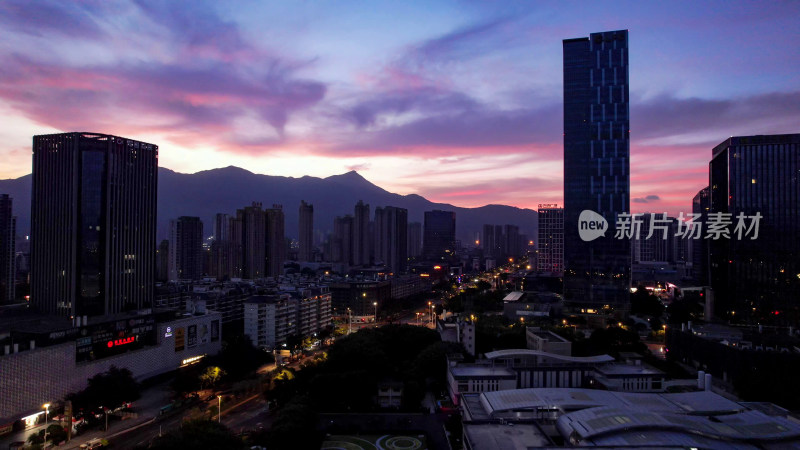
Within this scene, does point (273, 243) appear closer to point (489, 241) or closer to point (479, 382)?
point (479, 382)

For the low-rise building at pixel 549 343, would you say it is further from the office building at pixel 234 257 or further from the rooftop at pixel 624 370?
the office building at pixel 234 257

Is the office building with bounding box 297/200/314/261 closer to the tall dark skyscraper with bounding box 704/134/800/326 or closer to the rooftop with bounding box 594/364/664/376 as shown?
the tall dark skyscraper with bounding box 704/134/800/326

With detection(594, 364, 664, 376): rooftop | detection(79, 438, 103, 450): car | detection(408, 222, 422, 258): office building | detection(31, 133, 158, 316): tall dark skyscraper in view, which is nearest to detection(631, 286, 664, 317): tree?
detection(594, 364, 664, 376): rooftop

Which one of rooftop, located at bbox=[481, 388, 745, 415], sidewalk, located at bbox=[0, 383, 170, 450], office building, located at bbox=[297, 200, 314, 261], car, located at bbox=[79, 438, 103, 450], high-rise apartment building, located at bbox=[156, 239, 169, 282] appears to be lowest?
sidewalk, located at bbox=[0, 383, 170, 450]

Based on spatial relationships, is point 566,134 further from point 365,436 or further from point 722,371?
point 365,436

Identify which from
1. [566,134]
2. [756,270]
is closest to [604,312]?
[756,270]

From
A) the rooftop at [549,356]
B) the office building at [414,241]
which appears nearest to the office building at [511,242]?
the office building at [414,241]

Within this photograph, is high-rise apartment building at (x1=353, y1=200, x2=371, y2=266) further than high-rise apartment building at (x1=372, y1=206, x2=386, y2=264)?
Yes
